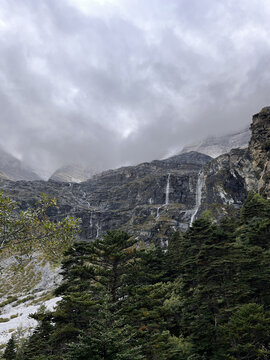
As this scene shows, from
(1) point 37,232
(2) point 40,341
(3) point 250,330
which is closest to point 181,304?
(3) point 250,330

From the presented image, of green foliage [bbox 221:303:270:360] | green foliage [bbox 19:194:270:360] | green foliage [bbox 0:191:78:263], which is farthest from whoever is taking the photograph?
green foliage [bbox 19:194:270:360]

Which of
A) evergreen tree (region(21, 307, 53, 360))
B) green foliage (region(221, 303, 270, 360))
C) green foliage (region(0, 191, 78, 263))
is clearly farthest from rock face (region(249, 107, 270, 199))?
green foliage (region(0, 191, 78, 263))

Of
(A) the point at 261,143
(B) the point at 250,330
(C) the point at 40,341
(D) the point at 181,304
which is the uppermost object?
(A) the point at 261,143

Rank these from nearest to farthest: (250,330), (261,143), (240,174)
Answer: (250,330) < (261,143) < (240,174)

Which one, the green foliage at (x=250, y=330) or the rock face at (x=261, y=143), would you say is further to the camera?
the rock face at (x=261, y=143)

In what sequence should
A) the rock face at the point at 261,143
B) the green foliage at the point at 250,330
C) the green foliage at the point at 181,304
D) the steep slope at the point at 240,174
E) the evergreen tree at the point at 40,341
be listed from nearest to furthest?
1. the green foliage at the point at 250,330
2. the green foliage at the point at 181,304
3. the evergreen tree at the point at 40,341
4. the rock face at the point at 261,143
5. the steep slope at the point at 240,174

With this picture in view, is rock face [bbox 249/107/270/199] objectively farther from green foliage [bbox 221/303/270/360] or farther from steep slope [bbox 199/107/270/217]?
green foliage [bbox 221/303/270/360]

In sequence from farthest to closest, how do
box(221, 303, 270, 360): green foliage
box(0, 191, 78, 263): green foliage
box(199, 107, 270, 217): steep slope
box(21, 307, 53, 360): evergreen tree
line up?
1. box(199, 107, 270, 217): steep slope
2. box(21, 307, 53, 360): evergreen tree
3. box(221, 303, 270, 360): green foliage
4. box(0, 191, 78, 263): green foliage

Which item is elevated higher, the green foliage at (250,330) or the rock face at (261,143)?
the rock face at (261,143)

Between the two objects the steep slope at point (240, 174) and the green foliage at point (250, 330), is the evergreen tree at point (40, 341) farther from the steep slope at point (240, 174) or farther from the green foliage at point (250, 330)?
the steep slope at point (240, 174)

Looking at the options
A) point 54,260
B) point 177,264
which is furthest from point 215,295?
point 54,260

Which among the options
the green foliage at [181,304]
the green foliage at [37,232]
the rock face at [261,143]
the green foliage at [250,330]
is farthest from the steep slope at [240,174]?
the green foliage at [37,232]

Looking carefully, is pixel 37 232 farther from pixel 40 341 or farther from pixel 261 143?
pixel 261 143

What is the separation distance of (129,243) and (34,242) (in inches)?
630
